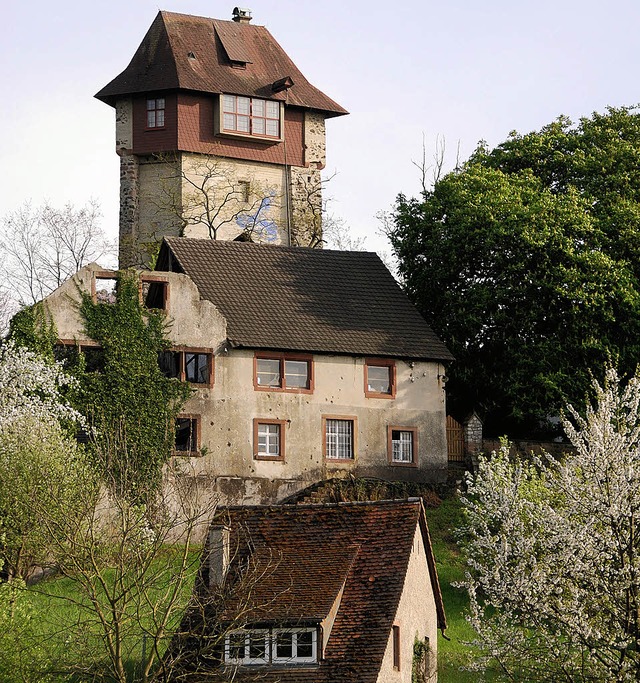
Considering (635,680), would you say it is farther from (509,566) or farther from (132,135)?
(132,135)

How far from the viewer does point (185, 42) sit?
7062 cm

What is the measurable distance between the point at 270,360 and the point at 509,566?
63.3ft

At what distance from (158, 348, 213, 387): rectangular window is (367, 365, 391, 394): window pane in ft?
18.8

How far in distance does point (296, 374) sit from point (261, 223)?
16.1 metres

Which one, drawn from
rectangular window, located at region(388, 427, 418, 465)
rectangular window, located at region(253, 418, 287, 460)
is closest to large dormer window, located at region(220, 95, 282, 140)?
rectangular window, located at region(388, 427, 418, 465)

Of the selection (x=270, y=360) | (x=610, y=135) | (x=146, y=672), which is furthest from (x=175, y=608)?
(x=610, y=135)

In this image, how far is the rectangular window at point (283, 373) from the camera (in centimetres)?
5453

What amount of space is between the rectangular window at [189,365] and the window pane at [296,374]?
107 inches

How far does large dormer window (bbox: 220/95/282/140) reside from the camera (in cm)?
6925

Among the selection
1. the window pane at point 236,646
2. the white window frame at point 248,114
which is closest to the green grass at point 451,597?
the window pane at point 236,646

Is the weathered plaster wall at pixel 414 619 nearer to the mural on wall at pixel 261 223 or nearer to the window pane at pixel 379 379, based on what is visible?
the window pane at pixel 379 379

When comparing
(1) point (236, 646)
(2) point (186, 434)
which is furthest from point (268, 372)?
(1) point (236, 646)

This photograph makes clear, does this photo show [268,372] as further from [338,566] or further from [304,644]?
[304,644]

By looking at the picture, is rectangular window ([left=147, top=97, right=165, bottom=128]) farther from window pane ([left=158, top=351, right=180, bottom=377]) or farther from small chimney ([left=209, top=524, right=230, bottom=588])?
small chimney ([left=209, top=524, right=230, bottom=588])
